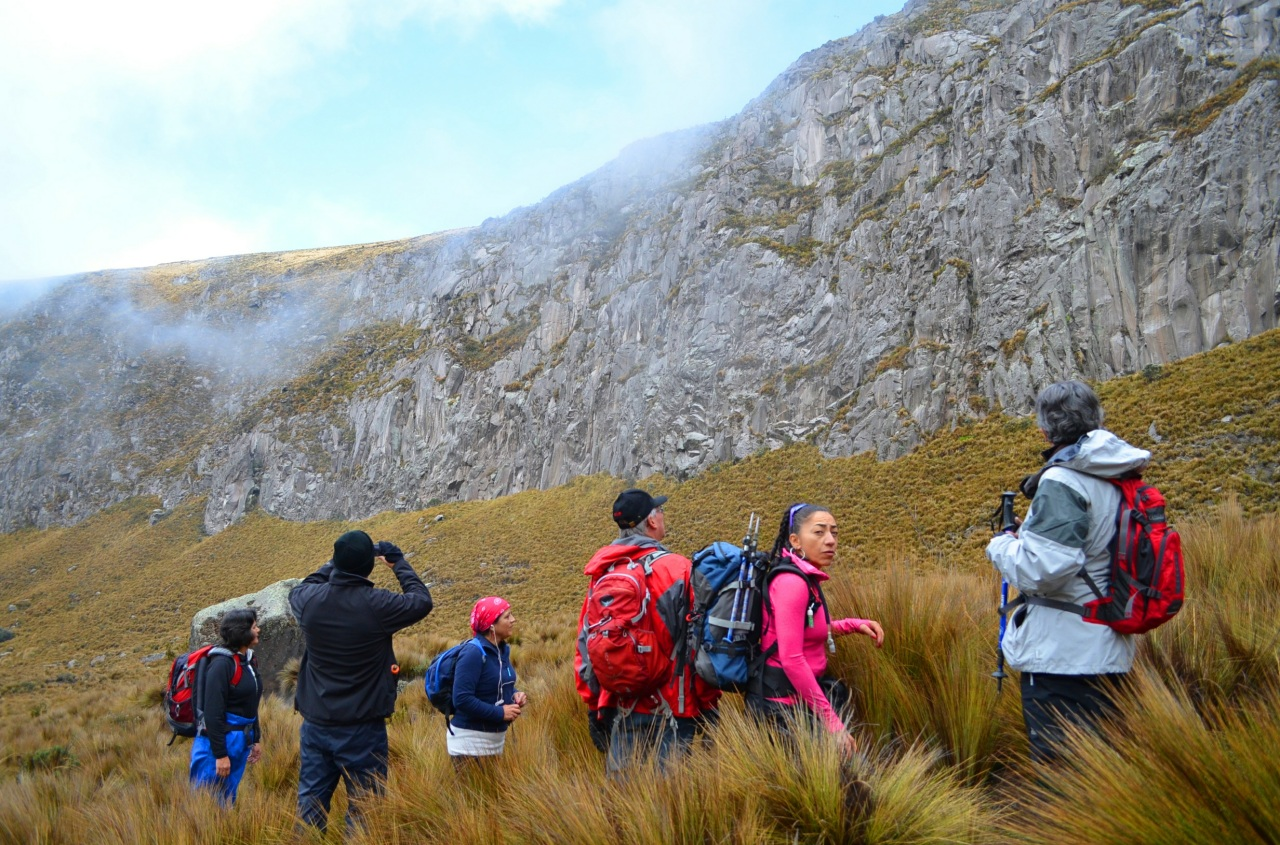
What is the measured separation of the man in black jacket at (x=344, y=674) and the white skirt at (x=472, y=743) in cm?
48

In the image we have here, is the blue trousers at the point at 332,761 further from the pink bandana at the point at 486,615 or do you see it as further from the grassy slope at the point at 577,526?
the grassy slope at the point at 577,526

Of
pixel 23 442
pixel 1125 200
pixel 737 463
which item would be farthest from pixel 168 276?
pixel 1125 200

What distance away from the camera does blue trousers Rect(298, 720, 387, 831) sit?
4109 millimetres

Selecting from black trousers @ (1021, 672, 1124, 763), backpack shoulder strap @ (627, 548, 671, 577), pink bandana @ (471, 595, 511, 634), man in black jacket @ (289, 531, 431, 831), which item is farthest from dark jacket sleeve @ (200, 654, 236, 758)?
black trousers @ (1021, 672, 1124, 763)

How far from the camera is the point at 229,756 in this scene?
5.18m

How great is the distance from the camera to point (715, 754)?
2814 millimetres

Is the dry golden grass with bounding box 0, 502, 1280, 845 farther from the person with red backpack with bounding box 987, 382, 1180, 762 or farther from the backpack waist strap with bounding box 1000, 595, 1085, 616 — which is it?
the backpack waist strap with bounding box 1000, 595, 1085, 616

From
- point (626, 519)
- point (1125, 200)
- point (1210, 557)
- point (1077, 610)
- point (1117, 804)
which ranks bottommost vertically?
point (1210, 557)

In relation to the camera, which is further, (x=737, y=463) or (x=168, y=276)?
(x=168, y=276)

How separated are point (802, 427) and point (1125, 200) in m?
16.1

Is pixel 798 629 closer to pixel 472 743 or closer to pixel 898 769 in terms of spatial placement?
pixel 898 769

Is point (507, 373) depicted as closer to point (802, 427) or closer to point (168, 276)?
point (802, 427)

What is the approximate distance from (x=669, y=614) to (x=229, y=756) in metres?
4.43

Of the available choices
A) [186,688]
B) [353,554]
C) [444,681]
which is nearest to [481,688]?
[444,681]
